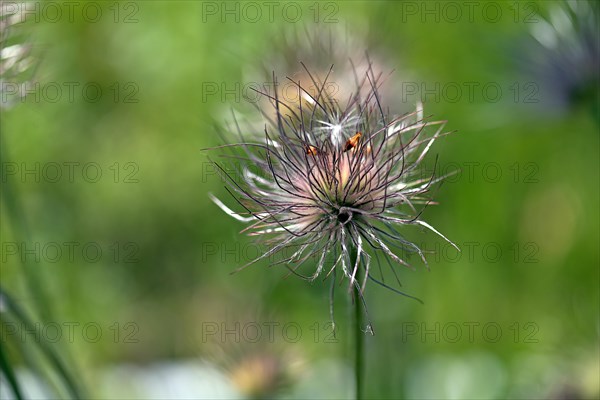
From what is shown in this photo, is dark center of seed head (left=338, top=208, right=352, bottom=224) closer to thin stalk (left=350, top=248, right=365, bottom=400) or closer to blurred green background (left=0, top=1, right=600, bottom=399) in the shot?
thin stalk (left=350, top=248, right=365, bottom=400)

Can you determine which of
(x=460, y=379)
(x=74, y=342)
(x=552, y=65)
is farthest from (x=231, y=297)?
(x=552, y=65)

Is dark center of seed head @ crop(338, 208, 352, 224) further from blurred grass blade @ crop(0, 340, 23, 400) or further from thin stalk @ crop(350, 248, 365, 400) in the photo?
blurred grass blade @ crop(0, 340, 23, 400)

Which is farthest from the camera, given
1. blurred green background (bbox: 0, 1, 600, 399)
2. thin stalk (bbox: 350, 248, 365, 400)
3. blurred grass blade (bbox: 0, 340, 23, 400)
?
blurred green background (bbox: 0, 1, 600, 399)

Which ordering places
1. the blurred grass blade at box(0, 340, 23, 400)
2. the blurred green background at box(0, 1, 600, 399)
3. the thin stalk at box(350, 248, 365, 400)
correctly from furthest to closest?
the blurred green background at box(0, 1, 600, 399) < the blurred grass blade at box(0, 340, 23, 400) < the thin stalk at box(350, 248, 365, 400)

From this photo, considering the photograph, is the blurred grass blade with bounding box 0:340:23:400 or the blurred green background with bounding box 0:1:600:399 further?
the blurred green background with bounding box 0:1:600:399

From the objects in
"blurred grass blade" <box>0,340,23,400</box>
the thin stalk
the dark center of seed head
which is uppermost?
the dark center of seed head

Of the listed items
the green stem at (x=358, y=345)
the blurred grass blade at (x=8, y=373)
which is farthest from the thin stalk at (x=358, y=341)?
the blurred grass blade at (x=8, y=373)

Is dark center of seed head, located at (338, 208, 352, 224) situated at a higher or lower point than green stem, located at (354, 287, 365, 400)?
higher

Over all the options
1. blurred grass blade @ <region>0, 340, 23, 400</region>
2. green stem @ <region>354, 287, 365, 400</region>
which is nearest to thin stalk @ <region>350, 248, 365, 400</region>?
green stem @ <region>354, 287, 365, 400</region>

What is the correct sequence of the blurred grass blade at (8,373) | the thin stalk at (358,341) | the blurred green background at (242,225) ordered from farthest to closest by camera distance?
1. the blurred green background at (242,225)
2. the blurred grass blade at (8,373)
3. the thin stalk at (358,341)

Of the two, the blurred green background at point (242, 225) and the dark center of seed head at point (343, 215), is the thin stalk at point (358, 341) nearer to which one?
the dark center of seed head at point (343, 215)
